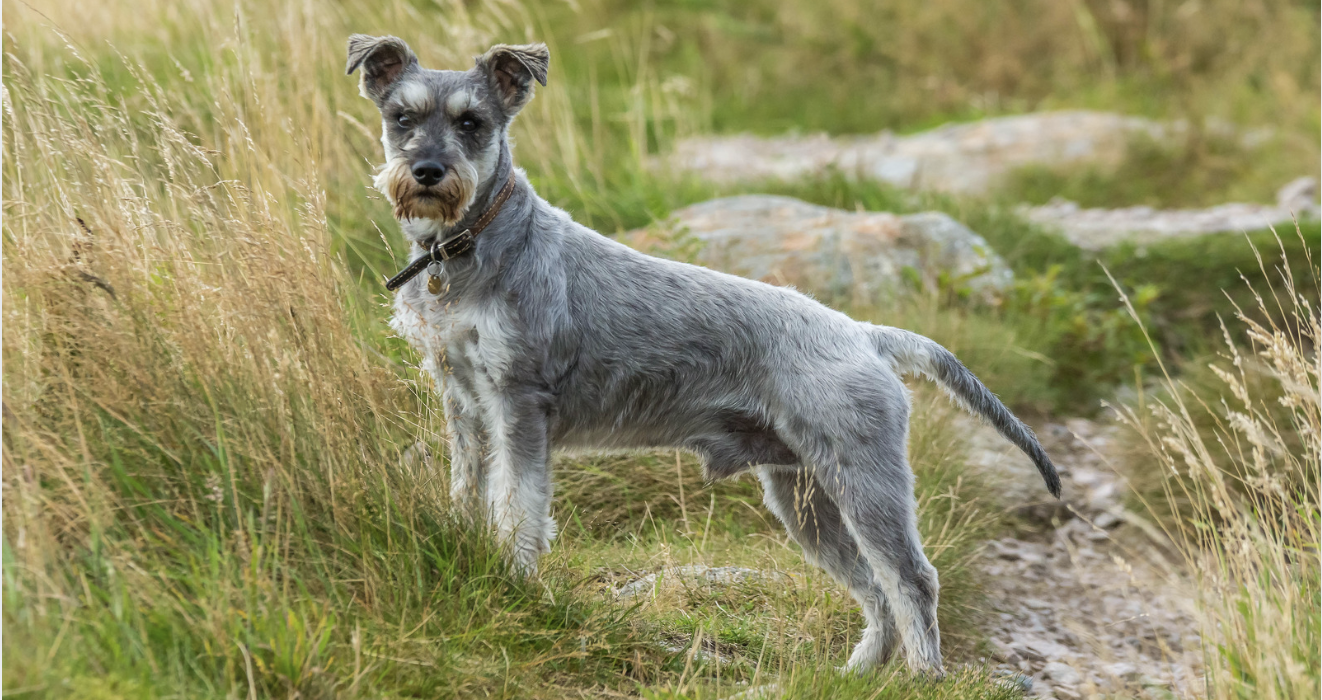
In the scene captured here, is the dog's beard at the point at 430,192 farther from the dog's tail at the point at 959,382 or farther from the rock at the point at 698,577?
the dog's tail at the point at 959,382

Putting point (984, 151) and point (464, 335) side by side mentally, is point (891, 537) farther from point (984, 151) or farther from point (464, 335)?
point (984, 151)

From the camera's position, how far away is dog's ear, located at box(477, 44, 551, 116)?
4.43m

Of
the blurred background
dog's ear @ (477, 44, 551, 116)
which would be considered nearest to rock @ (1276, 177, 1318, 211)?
the blurred background

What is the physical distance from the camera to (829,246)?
7.84 metres

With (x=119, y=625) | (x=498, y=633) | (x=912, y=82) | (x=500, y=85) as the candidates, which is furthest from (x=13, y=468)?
(x=912, y=82)

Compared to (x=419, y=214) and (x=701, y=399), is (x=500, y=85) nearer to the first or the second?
(x=419, y=214)

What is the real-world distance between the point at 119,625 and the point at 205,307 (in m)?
1.19

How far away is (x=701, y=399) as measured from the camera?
4426 mm

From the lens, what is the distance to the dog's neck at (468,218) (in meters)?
4.32

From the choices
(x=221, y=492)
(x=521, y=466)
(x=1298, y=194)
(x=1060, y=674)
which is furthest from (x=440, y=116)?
(x=1298, y=194)

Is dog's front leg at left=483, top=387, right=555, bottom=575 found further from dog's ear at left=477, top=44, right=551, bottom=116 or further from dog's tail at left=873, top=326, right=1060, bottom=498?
dog's tail at left=873, top=326, right=1060, bottom=498

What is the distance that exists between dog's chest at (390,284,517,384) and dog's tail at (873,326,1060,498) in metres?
1.56

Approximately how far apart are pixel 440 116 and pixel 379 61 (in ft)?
1.56

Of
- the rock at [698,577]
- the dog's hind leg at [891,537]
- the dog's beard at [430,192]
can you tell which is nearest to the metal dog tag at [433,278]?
the dog's beard at [430,192]
